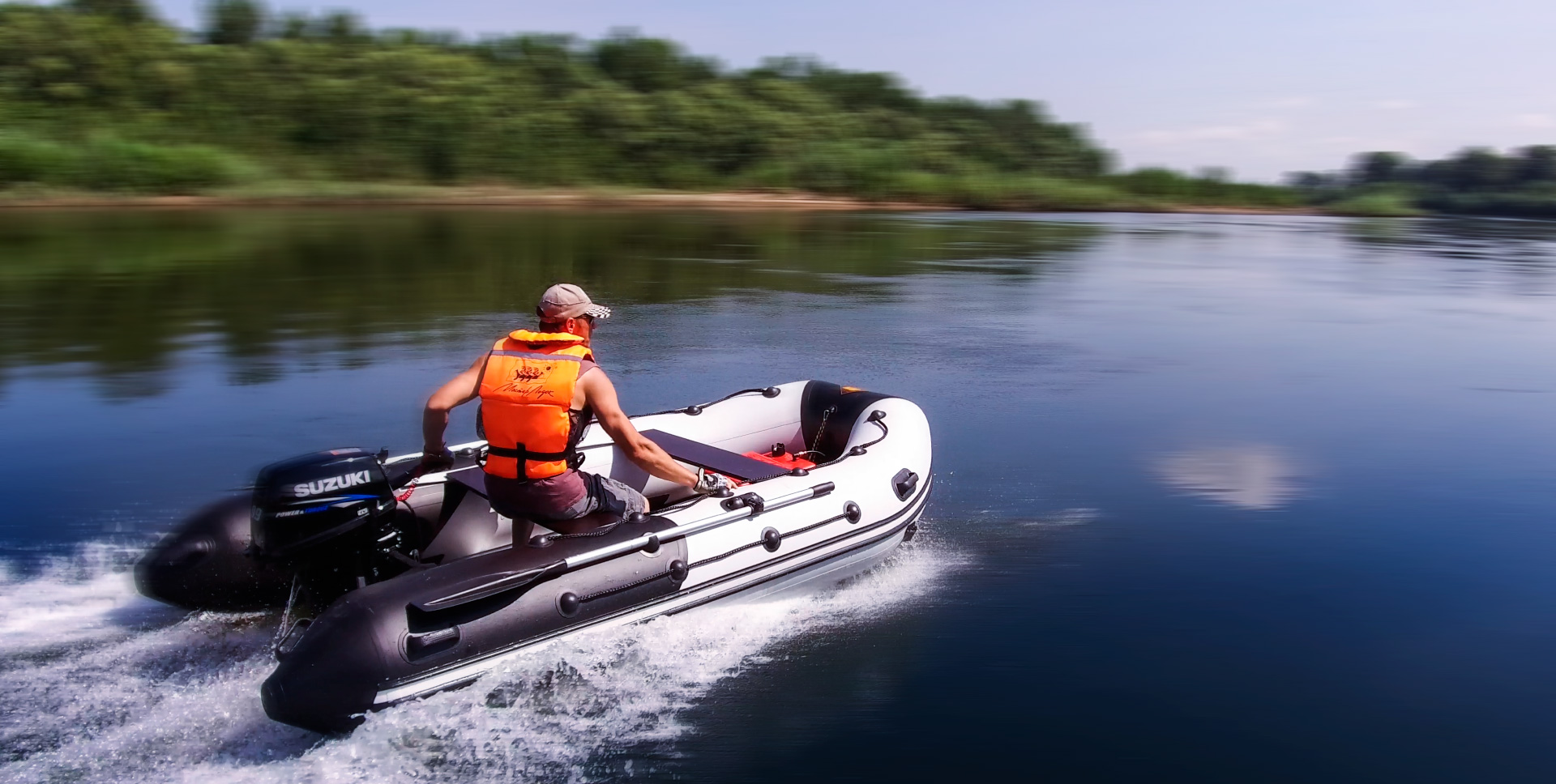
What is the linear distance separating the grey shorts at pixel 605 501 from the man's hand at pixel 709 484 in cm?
23

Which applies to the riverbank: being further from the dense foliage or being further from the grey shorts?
the grey shorts

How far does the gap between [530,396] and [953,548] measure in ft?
8.71

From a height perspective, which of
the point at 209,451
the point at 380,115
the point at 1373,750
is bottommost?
the point at 1373,750

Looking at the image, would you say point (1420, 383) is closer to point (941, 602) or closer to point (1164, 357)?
point (1164, 357)

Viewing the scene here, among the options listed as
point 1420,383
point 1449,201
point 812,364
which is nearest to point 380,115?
point 812,364

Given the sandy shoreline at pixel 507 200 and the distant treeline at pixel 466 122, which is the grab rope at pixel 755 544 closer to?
the sandy shoreline at pixel 507 200

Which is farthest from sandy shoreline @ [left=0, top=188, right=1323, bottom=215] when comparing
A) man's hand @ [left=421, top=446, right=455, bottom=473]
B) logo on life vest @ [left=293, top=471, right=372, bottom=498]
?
logo on life vest @ [left=293, top=471, right=372, bottom=498]

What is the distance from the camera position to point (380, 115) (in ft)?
122

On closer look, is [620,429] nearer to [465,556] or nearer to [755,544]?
[465,556]

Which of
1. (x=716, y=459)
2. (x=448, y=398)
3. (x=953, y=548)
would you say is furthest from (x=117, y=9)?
(x=448, y=398)

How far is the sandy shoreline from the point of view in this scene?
27.6 m

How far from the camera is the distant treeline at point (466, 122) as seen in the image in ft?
106

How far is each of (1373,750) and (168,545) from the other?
4.28m

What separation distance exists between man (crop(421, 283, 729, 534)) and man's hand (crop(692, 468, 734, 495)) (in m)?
0.57
